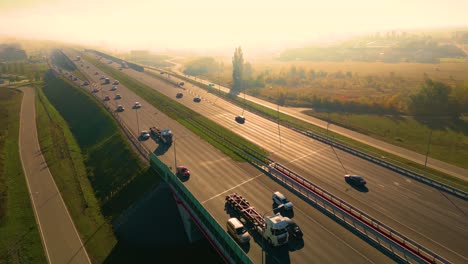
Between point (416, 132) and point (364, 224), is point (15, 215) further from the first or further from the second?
point (416, 132)

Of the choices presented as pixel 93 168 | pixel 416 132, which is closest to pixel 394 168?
pixel 416 132

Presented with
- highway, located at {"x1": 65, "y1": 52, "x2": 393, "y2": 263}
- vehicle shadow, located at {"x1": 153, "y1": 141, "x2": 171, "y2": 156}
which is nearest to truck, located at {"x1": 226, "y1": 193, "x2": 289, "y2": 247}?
highway, located at {"x1": 65, "y1": 52, "x2": 393, "y2": 263}

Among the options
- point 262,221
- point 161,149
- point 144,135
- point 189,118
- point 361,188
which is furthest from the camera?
point 189,118

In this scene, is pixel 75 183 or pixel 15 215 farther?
pixel 75 183

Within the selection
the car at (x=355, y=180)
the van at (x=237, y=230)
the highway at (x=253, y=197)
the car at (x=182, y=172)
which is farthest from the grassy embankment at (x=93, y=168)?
the car at (x=355, y=180)

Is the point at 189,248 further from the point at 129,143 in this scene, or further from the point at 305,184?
the point at 129,143

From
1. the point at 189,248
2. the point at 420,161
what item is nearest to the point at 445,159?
the point at 420,161

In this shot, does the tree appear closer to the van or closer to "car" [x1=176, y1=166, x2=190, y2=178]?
"car" [x1=176, y1=166, x2=190, y2=178]
